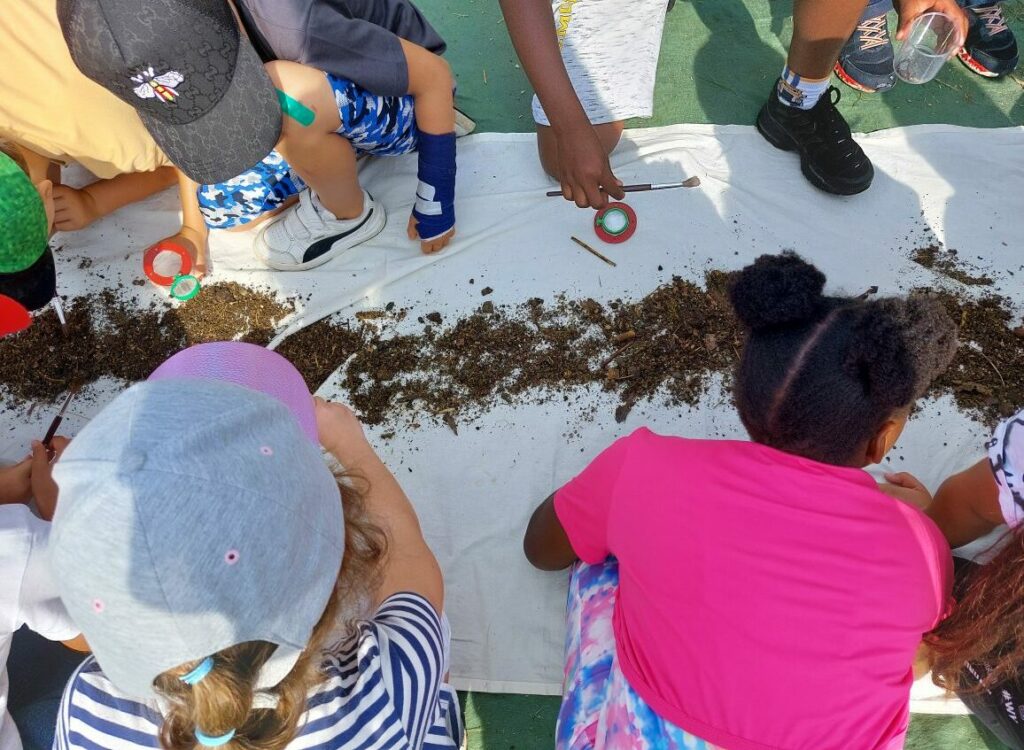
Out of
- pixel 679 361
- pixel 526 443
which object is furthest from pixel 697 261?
pixel 526 443

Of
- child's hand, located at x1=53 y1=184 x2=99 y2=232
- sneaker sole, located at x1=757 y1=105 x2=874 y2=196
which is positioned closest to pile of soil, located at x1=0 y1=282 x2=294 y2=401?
child's hand, located at x1=53 y1=184 x2=99 y2=232

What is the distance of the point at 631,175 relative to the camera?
1999 millimetres

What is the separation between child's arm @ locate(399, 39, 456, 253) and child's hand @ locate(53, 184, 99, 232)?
94 cm

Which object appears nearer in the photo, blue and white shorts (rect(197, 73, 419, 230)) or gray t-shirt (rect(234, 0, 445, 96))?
gray t-shirt (rect(234, 0, 445, 96))

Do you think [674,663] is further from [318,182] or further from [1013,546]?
[318,182]

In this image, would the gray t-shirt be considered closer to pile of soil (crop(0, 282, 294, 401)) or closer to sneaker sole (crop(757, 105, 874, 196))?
pile of soil (crop(0, 282, 294, 401))

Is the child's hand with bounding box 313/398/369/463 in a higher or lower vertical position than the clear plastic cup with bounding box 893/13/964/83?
lower

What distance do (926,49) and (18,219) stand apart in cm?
250

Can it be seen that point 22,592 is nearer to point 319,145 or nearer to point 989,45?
point 319,145

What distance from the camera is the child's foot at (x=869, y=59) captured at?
6.99 feet

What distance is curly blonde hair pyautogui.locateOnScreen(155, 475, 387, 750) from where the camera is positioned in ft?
2.43

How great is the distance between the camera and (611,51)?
6.13 feet

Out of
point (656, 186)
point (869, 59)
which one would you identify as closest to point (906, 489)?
point (656, 186)

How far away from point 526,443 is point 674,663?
29.7 inches
